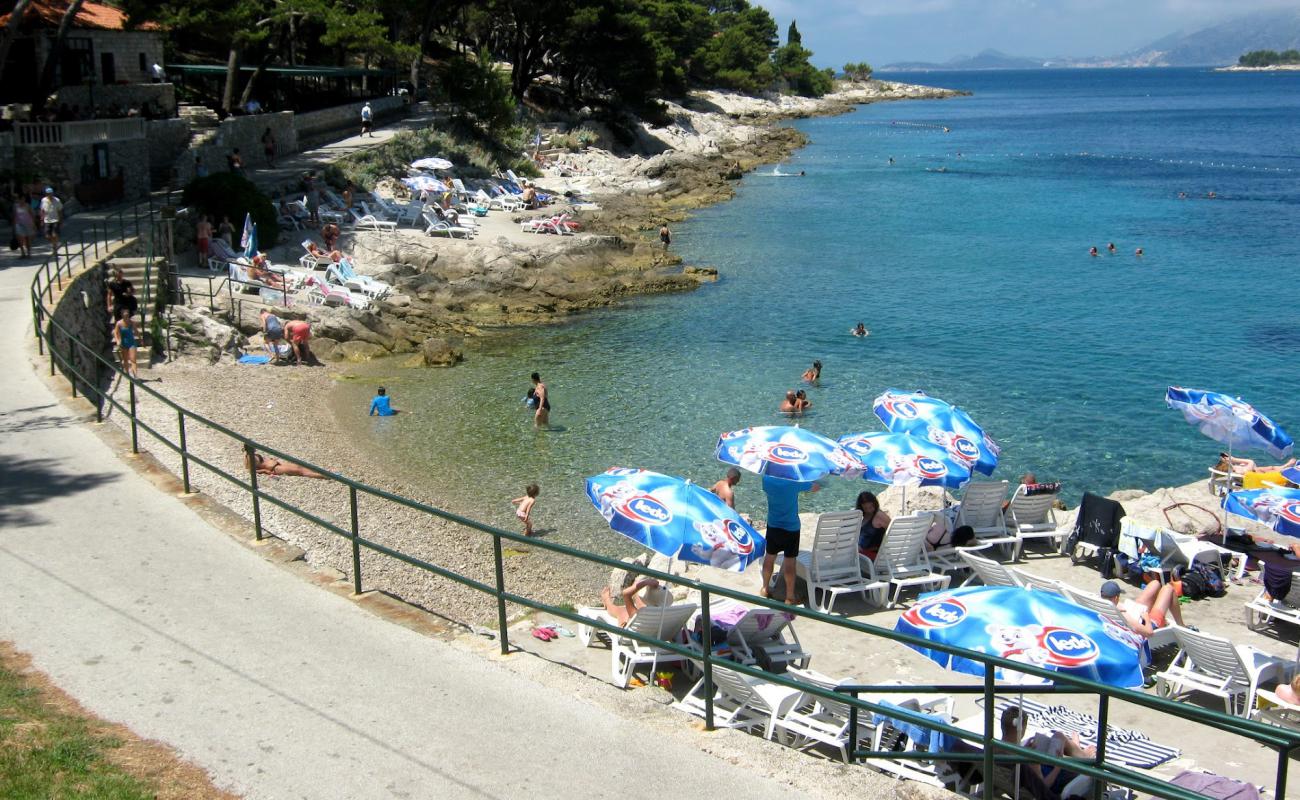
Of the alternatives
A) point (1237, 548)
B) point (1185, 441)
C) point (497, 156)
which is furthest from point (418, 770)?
point (497, 156)

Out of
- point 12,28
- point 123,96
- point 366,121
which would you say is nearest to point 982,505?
point 12,28

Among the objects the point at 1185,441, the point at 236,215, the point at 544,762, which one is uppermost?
the point at 236,215

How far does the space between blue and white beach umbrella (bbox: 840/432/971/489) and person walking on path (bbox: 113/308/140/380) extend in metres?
13.7

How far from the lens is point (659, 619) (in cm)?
923

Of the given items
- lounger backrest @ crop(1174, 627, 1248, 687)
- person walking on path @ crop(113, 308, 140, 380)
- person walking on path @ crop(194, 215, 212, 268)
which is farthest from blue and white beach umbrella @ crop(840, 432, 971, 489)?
person walking on path @ crop(194, 215, 212, 268)

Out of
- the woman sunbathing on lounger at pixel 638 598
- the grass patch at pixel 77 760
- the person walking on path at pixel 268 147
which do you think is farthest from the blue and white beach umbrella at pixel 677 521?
the person walking on path at pixel 268 147

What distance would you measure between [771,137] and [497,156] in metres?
44.9

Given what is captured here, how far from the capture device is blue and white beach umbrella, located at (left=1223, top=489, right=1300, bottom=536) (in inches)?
444

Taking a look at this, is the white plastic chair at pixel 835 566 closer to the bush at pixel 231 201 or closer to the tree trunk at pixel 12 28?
the bush at pixel 231 201

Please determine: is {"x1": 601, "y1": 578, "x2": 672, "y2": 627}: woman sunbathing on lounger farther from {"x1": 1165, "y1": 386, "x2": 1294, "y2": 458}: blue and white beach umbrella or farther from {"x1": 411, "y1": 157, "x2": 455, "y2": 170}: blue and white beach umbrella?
{"x1": 411, "y1": 157, "x2": 455, "y2": 170}: blue and white beach umbrella

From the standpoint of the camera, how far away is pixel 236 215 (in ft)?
97.1

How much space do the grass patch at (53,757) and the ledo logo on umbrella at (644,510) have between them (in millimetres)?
4888

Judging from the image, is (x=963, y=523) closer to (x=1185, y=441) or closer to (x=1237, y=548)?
(x=1237, y=548)

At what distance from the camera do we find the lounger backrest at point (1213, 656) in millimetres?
9180
